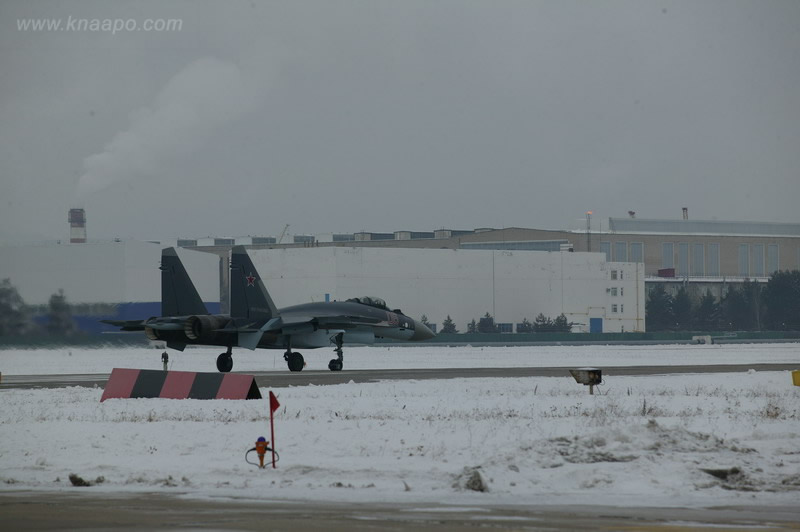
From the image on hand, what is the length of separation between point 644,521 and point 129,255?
7599 cm

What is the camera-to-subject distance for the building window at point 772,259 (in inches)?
5920

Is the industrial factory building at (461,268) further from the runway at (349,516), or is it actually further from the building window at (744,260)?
the runway at (349,516)

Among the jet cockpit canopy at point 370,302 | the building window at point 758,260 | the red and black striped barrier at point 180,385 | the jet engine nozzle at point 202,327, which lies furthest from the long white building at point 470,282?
the red and black striped barrier at point 180,385

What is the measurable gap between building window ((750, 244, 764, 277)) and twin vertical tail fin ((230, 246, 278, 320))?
391ft

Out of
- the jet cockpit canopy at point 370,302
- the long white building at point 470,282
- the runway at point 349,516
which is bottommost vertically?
the runway at point 349,516

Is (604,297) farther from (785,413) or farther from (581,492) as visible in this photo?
(581,492)

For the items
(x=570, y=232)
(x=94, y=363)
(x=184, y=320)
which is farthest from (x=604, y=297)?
(x=184, y=320)

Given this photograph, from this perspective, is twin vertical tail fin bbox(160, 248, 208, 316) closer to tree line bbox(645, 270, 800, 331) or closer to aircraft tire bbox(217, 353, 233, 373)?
aircraft tire bbox(217, 353, 233, 373)

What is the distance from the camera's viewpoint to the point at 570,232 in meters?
134

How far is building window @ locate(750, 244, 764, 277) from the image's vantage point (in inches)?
5876

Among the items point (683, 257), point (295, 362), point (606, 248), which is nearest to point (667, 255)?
point (683, 257)

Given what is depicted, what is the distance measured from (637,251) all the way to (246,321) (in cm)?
10733

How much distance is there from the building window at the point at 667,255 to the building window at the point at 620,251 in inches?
258

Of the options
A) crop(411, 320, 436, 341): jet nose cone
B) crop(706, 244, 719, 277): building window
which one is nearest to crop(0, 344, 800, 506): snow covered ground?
crop(411, 320, 436, 341): jet nose cone
